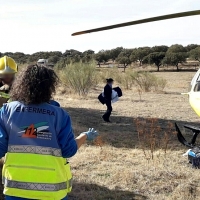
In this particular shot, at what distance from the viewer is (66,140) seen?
7.64 feet

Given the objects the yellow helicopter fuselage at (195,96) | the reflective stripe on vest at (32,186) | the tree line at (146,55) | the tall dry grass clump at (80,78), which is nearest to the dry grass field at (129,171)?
the yellow helicopter fuselage at (195,96)

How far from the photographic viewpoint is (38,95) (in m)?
2.29

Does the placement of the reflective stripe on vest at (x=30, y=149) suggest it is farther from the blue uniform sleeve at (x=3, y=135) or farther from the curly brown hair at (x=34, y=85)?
the curly brown hair at (x=34, y=85)

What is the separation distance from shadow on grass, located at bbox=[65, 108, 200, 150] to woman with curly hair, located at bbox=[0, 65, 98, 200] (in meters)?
5.39

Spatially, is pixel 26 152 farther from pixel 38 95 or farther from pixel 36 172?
pixel 38 95

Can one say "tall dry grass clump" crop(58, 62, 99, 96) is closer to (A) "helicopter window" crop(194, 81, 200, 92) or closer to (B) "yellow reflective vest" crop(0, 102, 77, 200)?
(A) "helicopter window" crop(194, 81, 200, 92)

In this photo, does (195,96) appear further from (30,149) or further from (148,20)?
(30,149)

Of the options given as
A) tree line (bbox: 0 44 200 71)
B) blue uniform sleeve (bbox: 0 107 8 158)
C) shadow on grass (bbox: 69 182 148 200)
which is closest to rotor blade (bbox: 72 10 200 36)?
blue uniform sleeve (bbox: 0 107 8 158)

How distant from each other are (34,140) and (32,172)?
184 millimetres

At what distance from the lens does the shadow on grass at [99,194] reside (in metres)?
4.57

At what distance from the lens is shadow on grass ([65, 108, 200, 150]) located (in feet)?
26.4

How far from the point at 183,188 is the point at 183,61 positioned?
46.1 metres

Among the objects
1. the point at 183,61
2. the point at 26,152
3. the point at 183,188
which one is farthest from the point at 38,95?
the point at 183,61

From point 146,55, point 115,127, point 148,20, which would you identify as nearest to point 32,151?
point 148,20
